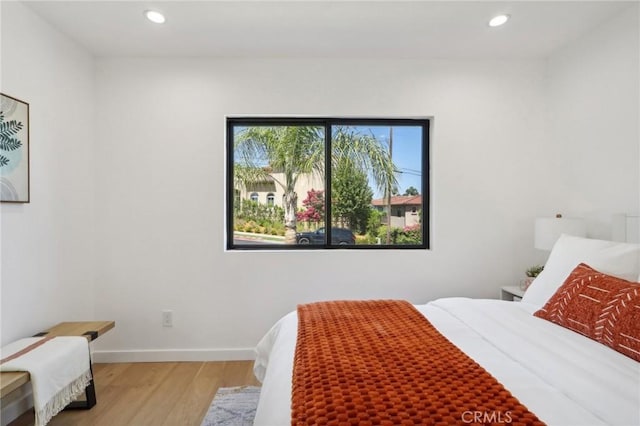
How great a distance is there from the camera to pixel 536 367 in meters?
1.17

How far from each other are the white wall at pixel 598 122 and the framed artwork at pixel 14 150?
3756 mm

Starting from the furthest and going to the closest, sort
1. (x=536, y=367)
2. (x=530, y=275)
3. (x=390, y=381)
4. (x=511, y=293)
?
1. (x=530, y=275)
2. (x=511, y=293)
3. (x=536, y=367)
4. (x=390, y=381)

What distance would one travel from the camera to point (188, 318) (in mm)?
2797

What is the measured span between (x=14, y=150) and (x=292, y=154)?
1.87 m

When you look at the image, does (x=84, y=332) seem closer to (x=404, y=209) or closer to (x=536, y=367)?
(x=536, y=367)

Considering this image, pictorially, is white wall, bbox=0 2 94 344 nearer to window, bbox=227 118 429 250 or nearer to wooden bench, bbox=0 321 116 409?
wooden bench, bbox=0 321 116 409

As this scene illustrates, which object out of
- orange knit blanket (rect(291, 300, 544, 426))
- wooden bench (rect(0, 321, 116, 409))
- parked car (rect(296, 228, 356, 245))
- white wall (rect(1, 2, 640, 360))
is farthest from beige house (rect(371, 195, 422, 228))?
wooden bench (rect(0, 321, 116, 409))

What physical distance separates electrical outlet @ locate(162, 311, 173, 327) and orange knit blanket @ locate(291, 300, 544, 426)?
1657 millimetres

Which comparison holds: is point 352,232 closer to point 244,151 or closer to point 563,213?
point 244,151

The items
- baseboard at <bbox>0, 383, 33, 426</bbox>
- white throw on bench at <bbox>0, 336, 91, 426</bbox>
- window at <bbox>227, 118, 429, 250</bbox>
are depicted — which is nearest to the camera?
white throw on bench at <bbox>0, 336, 91, 426</bbox>

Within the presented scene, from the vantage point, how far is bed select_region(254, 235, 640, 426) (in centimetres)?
96

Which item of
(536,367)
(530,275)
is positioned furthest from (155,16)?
(530,275)

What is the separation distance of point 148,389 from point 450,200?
2.70 meters

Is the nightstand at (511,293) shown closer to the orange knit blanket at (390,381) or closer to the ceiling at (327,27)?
the orange knit blanket at (390,381)
